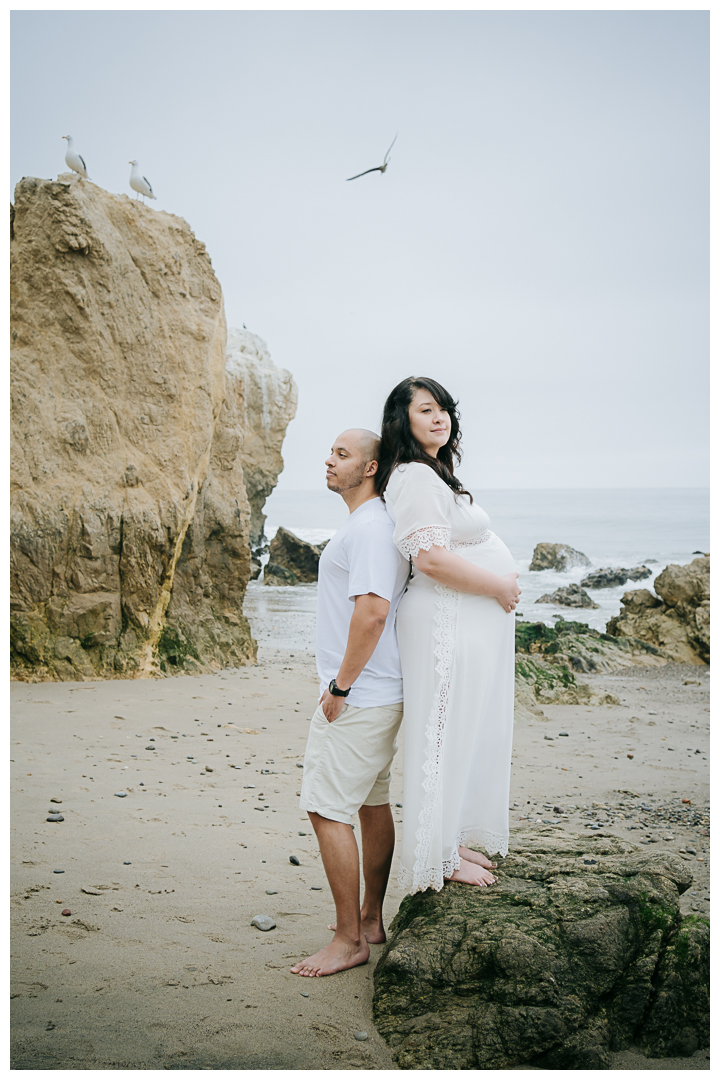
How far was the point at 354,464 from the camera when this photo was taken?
3.34 metres

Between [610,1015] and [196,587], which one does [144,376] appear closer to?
[196,587]

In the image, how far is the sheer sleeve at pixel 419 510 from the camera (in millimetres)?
3033

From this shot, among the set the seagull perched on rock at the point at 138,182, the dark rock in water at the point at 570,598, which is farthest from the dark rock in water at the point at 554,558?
the seagull perched on rock at the point at 138,182

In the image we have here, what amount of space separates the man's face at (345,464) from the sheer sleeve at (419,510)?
0.81 feet

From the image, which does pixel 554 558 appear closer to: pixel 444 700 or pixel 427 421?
pixel 427 421

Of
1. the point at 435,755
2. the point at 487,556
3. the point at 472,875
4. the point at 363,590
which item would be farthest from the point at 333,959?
Result: the point at 487,556

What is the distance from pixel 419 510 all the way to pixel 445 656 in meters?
0.58

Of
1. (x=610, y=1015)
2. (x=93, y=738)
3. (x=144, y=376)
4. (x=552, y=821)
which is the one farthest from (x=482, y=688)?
(x=144, y=376)

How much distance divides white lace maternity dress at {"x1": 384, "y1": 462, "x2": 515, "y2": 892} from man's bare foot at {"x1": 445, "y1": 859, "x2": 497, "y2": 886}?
0.28 ft

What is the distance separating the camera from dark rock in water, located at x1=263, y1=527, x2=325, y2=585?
2850 centimetres

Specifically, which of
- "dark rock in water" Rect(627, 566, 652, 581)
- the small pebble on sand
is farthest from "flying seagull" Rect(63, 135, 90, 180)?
"dark rock in water" Rect(627, 566, 652, 581)

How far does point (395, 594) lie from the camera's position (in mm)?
3240

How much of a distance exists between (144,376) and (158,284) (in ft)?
3.94
